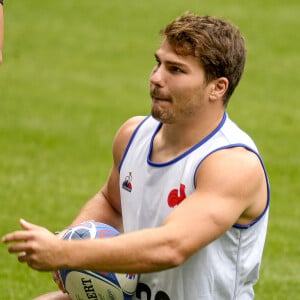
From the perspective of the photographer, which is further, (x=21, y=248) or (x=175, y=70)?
(x=175, y=70)

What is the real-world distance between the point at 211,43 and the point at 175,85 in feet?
0.86

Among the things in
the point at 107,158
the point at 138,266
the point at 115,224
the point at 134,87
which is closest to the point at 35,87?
the point at 134,87

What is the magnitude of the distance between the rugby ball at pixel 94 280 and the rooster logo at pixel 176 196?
35cm

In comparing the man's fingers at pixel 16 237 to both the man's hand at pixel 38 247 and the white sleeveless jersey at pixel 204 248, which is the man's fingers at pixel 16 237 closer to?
the man's hand at pixel 38 247

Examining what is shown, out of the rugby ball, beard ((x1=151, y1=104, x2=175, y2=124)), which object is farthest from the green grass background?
beard ((x1=151, y1=104, x2=175, y2=124))

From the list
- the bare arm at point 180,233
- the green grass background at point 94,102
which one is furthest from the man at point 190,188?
the green grass background at point 94,102

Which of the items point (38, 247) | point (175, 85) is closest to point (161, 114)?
point (175, 85)

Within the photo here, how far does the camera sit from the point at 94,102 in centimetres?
1602

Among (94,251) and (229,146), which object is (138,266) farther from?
(229,146)

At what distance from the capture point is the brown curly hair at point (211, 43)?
233 inches

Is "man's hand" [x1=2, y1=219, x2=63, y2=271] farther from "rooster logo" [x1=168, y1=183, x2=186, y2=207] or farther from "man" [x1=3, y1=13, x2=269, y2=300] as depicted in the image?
"rooster logo" [x1=168, y1=183, x2=186, y2=207]

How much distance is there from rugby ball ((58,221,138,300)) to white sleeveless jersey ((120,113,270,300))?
12cm

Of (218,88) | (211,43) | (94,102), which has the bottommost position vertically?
(94,102)

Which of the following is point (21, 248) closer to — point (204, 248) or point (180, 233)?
point (180, 233)
